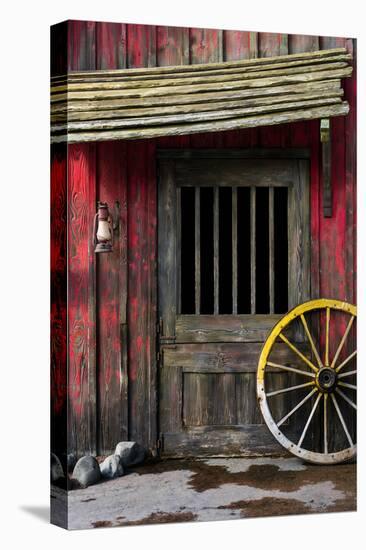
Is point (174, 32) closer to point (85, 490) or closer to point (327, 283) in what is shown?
point (327, 283)

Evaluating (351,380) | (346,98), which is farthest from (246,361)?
(346,98)

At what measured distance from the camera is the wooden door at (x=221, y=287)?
7.46 metres

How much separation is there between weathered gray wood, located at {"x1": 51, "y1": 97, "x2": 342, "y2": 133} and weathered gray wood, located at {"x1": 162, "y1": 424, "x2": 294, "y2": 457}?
1876mm

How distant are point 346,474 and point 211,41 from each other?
2784 millimetres

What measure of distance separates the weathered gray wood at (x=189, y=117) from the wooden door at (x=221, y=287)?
35 centimetres

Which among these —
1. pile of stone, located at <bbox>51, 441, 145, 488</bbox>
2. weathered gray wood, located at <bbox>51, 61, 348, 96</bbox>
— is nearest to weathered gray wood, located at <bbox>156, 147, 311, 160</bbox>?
weathered gray wood, located at <bbox>51, 61, 348, 96</bbox>

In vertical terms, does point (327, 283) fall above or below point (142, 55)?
below

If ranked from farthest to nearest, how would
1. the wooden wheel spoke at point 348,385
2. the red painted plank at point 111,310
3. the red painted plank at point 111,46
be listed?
the wooden wheel spoke at point 348,385
the red painted plank at point 111,310
the red painted plank at point 111,46

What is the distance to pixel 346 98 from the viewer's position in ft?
24.9

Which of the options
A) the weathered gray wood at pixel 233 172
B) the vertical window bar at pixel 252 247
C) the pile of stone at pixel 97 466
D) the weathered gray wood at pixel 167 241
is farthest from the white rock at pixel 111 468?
the weathered gray wood at pixel 233 172

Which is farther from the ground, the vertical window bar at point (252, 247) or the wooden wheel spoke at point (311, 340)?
the vertical window bar at point (252, 247)

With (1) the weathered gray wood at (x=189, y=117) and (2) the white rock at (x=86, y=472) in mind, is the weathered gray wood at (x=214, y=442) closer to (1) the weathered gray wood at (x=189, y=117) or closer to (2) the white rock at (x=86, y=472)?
(2) the white rock at (x=86, y=472)

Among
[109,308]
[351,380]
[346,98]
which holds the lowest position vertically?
[351,380]

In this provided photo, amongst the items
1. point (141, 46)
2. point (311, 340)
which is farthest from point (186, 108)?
point (311, 340)
